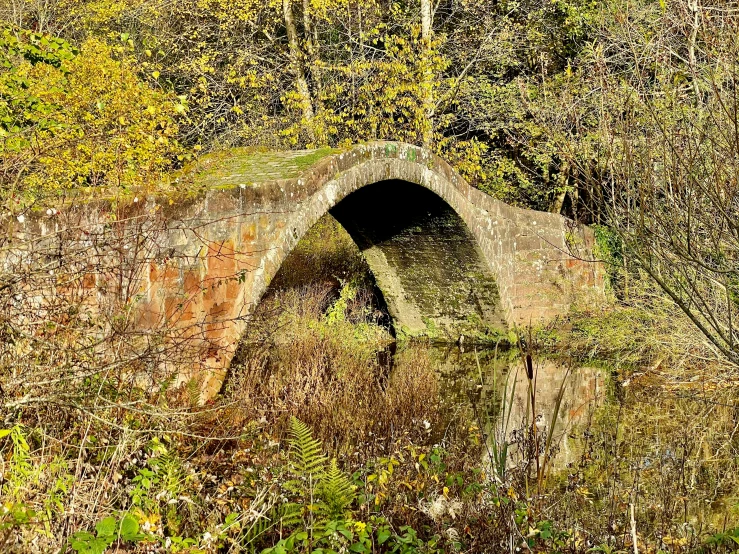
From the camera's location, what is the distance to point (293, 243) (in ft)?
21.2

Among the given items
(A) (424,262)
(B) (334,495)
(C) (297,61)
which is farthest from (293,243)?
(C) (297,61)

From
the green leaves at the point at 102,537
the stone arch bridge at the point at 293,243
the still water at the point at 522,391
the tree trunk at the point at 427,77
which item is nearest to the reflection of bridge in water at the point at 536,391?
the still water at the point at 522,391

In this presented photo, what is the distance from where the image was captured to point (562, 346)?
10.9 meters

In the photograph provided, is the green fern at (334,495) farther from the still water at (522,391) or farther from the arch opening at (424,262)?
the arch opening at (424,262)

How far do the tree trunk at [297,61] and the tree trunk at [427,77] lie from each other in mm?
2037

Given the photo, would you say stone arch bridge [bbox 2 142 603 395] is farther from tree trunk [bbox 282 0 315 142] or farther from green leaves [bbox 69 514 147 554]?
tree trunk [bbox 282 0 315 142]

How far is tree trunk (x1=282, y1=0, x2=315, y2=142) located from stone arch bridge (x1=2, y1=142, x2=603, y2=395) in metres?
4.74

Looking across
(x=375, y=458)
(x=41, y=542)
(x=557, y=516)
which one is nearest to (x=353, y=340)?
(x=375, y=458)

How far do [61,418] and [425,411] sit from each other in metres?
2.97

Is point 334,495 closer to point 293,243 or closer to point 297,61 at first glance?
point 293,243

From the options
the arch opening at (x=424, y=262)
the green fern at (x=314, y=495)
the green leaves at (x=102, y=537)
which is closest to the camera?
the green leaves at (x=102, y=537)

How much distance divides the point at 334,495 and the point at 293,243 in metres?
3.16

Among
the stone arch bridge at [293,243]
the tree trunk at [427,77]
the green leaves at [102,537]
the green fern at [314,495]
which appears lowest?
the green fern at [314,495]

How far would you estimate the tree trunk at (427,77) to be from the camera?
1402cm
